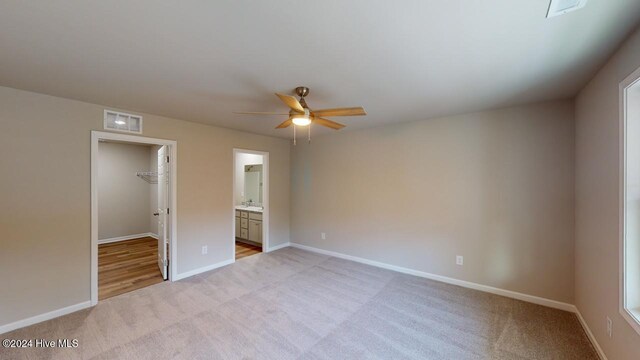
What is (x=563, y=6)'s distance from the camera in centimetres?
129

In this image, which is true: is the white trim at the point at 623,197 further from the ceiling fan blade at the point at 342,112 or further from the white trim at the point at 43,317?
the white trim at the point at 43,317

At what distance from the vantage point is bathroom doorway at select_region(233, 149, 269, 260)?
490cm

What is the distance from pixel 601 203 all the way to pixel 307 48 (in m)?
2.66

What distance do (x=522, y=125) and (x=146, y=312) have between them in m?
4.87

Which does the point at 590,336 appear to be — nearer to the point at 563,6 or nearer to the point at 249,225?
the point at 563,6

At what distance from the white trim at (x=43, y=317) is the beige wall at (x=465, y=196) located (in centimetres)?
354

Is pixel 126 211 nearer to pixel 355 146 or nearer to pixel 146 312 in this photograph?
pixel 146 312

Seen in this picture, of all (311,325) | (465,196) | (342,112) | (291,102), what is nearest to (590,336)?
(465,196)

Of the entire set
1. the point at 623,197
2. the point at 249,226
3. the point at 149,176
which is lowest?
the point at 249,226

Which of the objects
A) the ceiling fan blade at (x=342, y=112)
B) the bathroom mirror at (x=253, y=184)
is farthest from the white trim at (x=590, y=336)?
the bathroom mirror at (x=253, y=184)

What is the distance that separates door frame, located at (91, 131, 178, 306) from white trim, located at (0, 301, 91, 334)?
0.11 m

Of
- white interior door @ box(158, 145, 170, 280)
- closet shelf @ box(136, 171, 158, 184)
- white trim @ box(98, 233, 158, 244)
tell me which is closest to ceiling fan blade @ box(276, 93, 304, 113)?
white interior door @ box(158, 145, 170, 280)

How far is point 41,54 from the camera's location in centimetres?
177

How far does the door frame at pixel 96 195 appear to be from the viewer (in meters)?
2.86
